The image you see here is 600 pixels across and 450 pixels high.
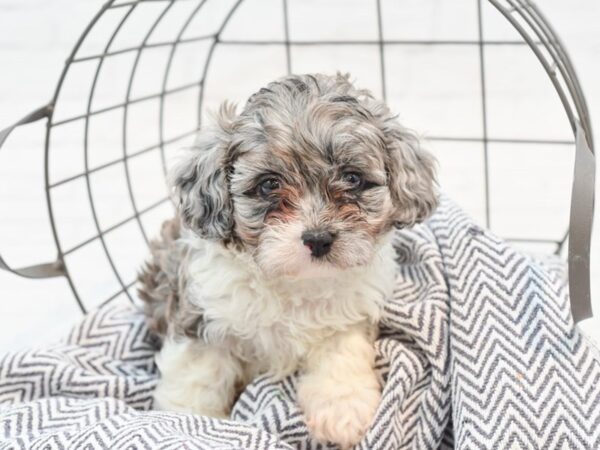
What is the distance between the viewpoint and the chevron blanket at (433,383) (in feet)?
6.61

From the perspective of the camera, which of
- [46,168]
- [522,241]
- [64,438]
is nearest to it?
[64,438]

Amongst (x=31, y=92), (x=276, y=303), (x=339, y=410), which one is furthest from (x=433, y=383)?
(x=31, y=92)

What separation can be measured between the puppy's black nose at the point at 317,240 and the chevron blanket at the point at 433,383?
48 cm

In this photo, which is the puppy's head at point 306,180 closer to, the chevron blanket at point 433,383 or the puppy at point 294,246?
the puppy at point 294,246

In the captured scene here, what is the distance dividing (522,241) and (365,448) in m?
1.57

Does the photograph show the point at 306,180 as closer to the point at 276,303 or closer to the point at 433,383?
the point at 276,303

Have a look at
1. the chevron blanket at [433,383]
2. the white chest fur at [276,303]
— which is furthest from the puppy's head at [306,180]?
the chevron blanket at [433,383]

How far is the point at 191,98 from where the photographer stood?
3.87 metres

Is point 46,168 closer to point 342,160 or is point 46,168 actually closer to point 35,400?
point 35,400

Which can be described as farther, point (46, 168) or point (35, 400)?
point (46, 168)

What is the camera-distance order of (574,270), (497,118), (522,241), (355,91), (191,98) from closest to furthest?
(574,270), (355,91), (522,241), (497,118), (191,98)

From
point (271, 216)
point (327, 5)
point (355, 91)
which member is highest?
point (327, 5)

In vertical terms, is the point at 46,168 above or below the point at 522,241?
above

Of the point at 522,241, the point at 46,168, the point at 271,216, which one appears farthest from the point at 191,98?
the point at 271,216
